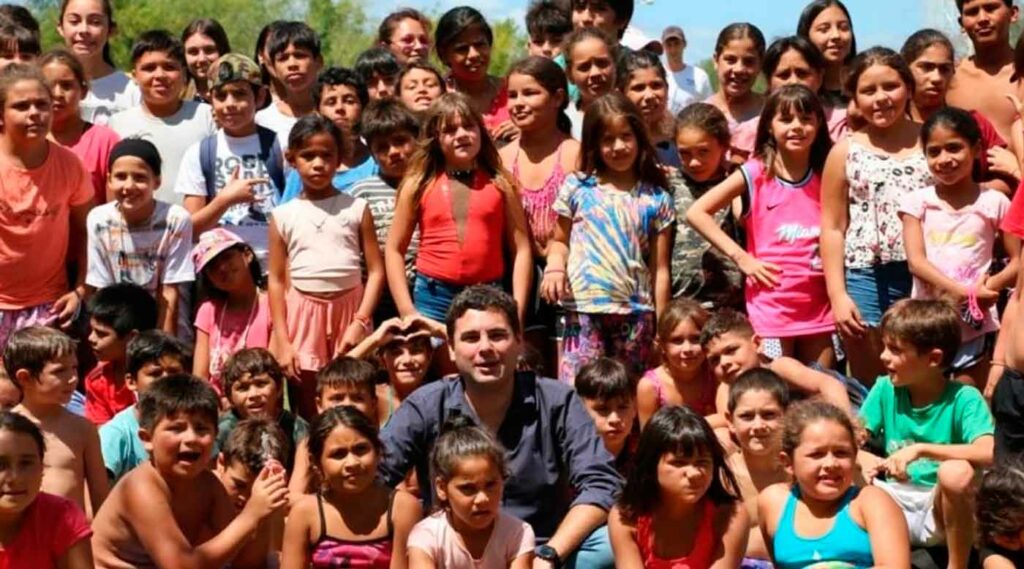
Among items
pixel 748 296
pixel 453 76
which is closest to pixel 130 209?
pixel 453 76

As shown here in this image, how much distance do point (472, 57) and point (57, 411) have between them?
3.02 m

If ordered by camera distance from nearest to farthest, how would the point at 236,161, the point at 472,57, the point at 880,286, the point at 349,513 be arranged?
1. the point at 349,513
2. the point at 880,286
3. the point at 236,161
4. the point at 472,57

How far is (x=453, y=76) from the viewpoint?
370 inches

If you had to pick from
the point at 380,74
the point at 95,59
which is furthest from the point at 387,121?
the point at 95,59

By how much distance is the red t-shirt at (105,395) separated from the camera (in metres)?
7.84

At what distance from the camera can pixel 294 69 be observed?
930cm

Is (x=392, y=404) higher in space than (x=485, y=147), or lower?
lower

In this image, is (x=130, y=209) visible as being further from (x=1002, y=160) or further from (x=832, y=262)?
→ (x=1002, y=160)

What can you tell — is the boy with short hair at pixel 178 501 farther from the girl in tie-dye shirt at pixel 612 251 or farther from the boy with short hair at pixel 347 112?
the boy with short hair at pixel 347 112

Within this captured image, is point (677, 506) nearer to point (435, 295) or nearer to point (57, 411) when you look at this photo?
point (435, 295)

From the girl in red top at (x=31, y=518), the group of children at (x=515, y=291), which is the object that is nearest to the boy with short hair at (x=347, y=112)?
the group of children at (x=515, y=291)

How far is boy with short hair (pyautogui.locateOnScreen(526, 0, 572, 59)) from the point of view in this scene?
979 cm

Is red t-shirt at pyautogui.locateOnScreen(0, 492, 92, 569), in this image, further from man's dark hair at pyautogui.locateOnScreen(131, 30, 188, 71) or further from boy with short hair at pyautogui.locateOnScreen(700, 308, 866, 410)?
man's dark hair at pyautogui.locateOnScreen(131, 30, 188, 71)

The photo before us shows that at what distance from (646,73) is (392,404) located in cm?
195
